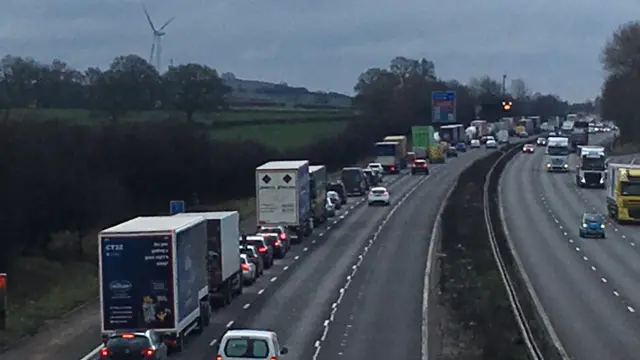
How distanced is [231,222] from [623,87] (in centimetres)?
11484

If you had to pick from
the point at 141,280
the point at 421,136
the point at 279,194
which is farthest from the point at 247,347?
the point at 421,136

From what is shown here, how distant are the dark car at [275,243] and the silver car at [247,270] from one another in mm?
6875

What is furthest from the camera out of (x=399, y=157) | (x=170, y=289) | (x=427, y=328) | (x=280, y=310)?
(x=399, y=157)

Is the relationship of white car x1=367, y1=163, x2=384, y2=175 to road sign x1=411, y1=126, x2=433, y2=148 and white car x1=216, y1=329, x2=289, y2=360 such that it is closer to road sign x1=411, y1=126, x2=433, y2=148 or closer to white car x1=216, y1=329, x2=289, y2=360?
road sign x1=411, y1=126, x2=433, y2=148

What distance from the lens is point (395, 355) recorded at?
27422 mm

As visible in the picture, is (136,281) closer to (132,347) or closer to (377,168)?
(132,347)

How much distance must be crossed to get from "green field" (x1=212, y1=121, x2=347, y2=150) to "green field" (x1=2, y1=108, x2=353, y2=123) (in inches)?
83.4

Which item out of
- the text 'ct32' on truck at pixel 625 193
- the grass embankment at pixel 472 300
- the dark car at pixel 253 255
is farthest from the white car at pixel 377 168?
the dark car at pixel 253 255

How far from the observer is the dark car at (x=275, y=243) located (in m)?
50.7

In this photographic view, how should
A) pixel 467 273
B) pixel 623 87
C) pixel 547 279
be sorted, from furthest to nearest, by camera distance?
pixel 623 87 → pixel 547 279 → pixel 467 273

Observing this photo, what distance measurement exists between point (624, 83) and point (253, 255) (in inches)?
4264

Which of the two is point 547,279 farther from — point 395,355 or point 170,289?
point 170,289

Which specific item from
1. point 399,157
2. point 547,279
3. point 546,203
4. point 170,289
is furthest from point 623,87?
point 170,289

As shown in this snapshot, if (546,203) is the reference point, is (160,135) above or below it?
above
